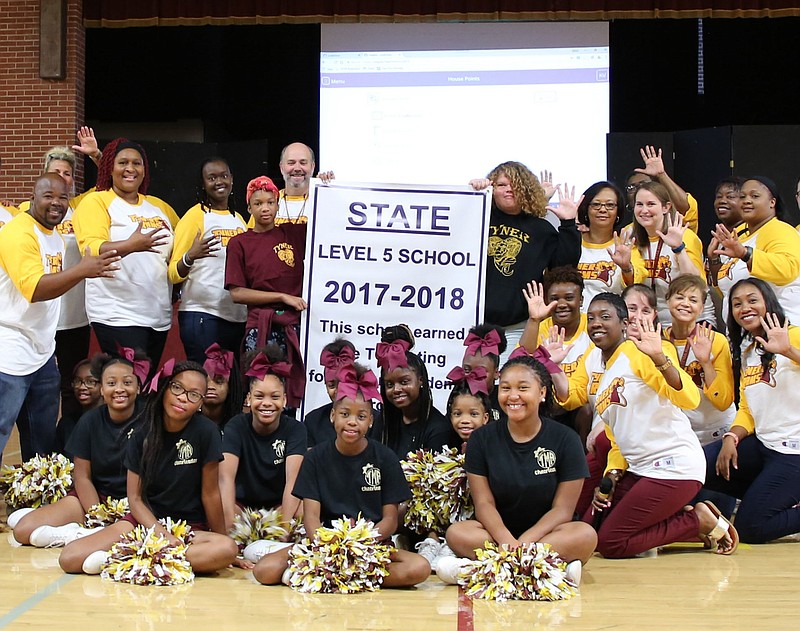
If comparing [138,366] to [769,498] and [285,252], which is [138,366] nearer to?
[285,252]

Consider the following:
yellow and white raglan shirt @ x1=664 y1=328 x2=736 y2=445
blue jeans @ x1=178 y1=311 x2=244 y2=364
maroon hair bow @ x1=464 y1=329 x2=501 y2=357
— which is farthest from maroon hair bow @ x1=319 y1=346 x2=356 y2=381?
yellow and white raglan shirt @ x1=664 y1=328 x2=736 y2=445

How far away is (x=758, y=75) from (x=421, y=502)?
8.75 m

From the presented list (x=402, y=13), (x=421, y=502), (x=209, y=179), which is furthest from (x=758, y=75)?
(x=421, y=502)

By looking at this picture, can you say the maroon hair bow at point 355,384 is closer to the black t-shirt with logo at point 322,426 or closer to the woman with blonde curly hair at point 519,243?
the black t-shirt with logo at point 322,426

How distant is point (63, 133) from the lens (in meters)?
9.95

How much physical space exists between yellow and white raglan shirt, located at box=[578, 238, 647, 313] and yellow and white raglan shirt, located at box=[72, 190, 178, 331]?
2.21m

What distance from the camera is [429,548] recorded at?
4.36m

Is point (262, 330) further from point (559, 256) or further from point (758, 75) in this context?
point (758, 75)

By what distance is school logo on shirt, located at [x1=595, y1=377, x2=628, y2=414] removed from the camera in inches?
177

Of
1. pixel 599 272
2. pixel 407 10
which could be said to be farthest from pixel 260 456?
pixel 407 10

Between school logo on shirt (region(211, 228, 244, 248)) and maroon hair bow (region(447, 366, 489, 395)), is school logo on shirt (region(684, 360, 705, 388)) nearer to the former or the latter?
maroon hair bow (region(447, 366, 489, 395))

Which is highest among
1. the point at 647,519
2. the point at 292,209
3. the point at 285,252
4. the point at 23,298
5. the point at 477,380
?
the point at 292,209

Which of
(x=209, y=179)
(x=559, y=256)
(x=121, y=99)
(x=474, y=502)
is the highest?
(x=121, y=99)

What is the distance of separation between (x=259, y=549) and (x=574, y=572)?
4.29 feet
